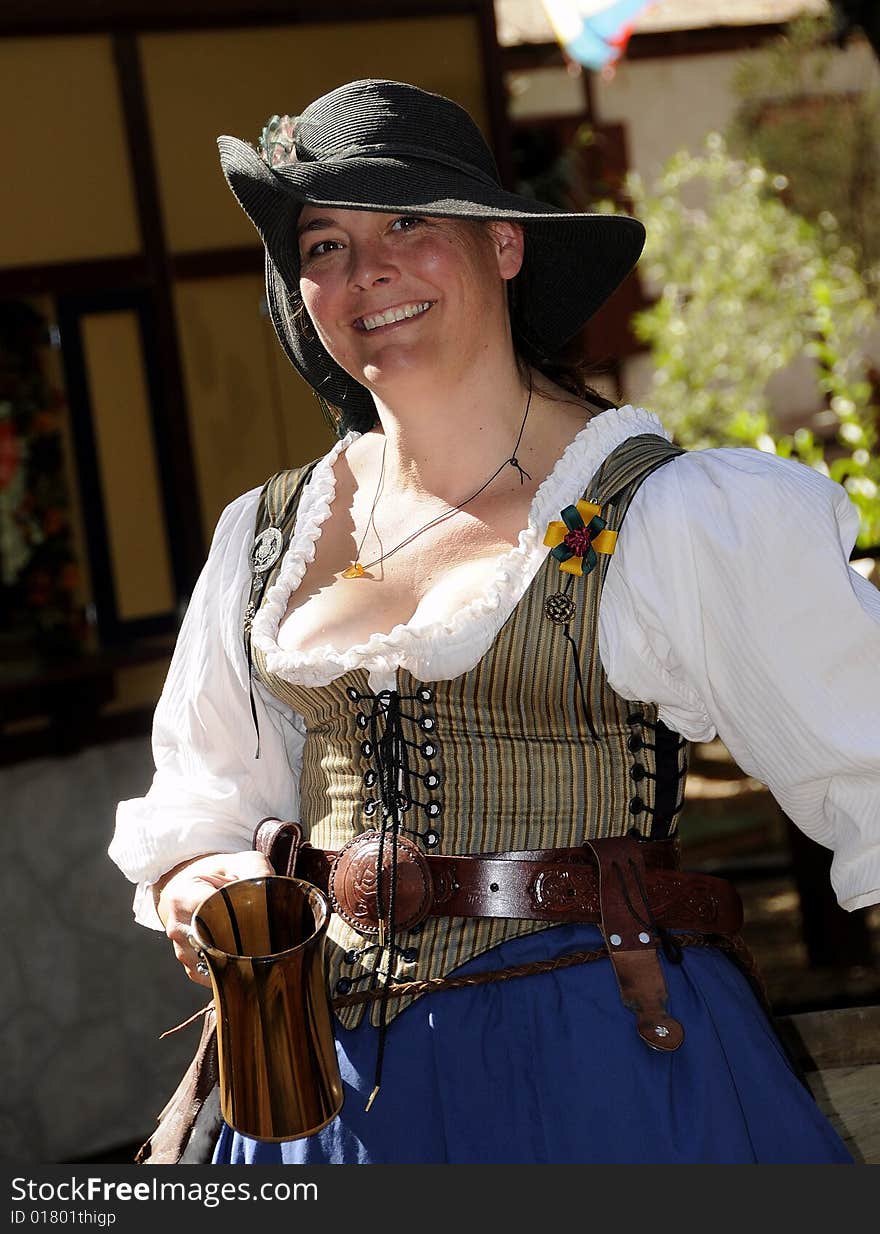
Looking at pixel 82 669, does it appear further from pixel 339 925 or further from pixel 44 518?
pixel 339 925

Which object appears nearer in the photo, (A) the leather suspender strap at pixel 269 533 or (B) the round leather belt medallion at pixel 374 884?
(B) the round leather belt medallion at pixel 374 884

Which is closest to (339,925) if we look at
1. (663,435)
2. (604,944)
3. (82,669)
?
(604,944)

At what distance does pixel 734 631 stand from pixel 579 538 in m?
0.20

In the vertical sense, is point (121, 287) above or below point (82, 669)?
above

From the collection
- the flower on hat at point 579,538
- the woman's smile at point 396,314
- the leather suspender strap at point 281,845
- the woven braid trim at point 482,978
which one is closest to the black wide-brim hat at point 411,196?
the woman's smile at point 396,314

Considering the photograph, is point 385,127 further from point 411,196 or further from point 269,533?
point 269,533

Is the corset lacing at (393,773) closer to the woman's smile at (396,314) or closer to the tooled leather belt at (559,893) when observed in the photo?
the tooled leather belt at (559,893)

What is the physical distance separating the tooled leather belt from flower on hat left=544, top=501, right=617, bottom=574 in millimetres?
313

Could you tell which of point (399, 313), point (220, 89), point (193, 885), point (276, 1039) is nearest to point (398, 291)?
point (399, 313)

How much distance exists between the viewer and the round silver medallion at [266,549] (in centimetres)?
198

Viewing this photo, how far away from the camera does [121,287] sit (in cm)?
473

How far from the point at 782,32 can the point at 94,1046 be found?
9.92 m

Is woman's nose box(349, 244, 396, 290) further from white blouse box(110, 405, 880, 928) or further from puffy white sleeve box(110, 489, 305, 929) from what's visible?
puffy white sleeve box(110, 489, 305, 929)

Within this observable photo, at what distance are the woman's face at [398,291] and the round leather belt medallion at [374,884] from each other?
1.87 feet
